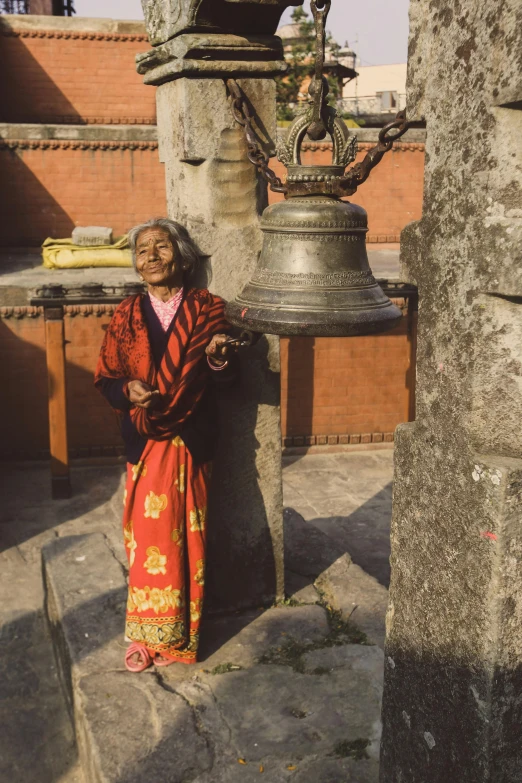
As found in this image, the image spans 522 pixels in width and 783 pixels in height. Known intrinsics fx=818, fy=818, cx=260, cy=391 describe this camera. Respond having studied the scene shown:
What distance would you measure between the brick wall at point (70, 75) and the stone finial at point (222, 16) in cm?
Result: 1189

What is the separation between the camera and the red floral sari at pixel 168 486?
11.5 feet

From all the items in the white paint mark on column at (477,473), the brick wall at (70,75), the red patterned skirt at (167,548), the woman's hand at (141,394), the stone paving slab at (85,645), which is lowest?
the stone paving slab at (85,645)

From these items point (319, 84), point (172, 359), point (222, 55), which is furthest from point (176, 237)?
point (319, 84)

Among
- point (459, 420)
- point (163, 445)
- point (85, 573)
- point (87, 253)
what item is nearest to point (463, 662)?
point (459, 420)

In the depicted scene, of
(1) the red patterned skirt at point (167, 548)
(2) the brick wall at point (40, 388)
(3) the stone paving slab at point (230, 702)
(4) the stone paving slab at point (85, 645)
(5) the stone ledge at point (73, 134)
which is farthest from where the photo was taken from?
(5) the stone ledge at point (73, 134)

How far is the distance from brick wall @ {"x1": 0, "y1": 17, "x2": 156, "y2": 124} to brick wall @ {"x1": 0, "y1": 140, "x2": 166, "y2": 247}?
204 cm

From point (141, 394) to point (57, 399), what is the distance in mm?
4453

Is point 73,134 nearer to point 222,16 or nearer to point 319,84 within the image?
point 222,16

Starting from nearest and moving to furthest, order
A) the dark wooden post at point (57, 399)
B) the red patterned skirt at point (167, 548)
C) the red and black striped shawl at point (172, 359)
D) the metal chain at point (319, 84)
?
the metal chain at point (319, 84), the red and black striped shawl at point (172, 359), the red patterned skirt at point (167, 548), the dark wooden post at point (57, 399)

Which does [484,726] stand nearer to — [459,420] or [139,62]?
[459,420]

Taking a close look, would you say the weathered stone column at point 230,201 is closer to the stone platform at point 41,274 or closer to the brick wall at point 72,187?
the stone platform at point 41,274

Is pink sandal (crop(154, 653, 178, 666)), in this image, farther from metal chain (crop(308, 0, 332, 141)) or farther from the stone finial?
the stone finial

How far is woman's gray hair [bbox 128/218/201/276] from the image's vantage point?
356cm

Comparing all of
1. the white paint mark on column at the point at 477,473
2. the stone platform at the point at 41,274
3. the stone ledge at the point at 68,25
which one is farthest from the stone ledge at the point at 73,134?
the white paint mark on column at the point at 477,473
